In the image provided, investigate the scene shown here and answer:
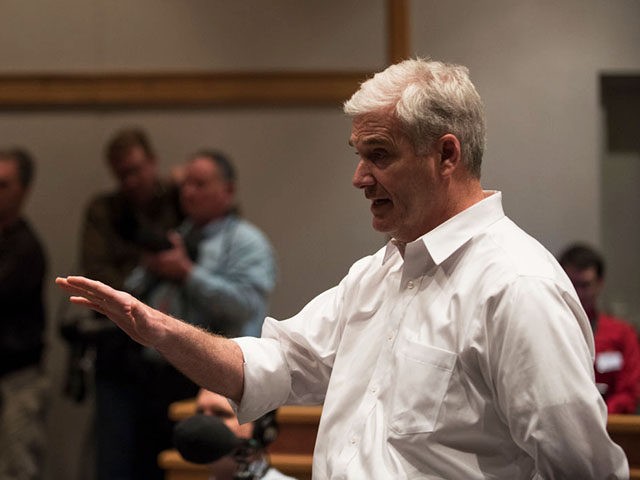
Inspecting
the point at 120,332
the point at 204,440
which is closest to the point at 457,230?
the point at 204,440

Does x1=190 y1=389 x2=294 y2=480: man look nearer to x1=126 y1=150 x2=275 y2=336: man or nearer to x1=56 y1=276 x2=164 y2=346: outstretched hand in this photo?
x1=56 y1=276 x2=164 y2=346: outstretched hand

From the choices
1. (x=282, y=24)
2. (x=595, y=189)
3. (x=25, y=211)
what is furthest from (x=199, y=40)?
(x=595, y=189)

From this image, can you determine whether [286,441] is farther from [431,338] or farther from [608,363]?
[431,338]

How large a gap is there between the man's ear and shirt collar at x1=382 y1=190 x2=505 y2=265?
0.26ft

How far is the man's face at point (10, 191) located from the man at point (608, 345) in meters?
2.28

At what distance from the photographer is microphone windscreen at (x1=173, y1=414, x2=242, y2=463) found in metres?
2.35

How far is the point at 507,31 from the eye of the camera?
547cm

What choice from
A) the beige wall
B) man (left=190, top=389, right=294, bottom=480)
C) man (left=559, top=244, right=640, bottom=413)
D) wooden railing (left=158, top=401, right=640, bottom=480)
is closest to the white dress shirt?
man (left=190, top=389, right=294, bottom=480)

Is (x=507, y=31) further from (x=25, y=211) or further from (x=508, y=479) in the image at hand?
(x=508, y=479)

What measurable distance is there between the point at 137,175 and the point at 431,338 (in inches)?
122

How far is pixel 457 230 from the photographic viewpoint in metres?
1.96

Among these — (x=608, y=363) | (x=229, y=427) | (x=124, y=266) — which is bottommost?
(x=608, y=363)

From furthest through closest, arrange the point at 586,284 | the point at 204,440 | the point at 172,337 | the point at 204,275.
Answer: the point at 586,284
the point at 204,275
the point at 204,440
the point at 172,337

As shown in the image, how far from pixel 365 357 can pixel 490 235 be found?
1.03 ft
